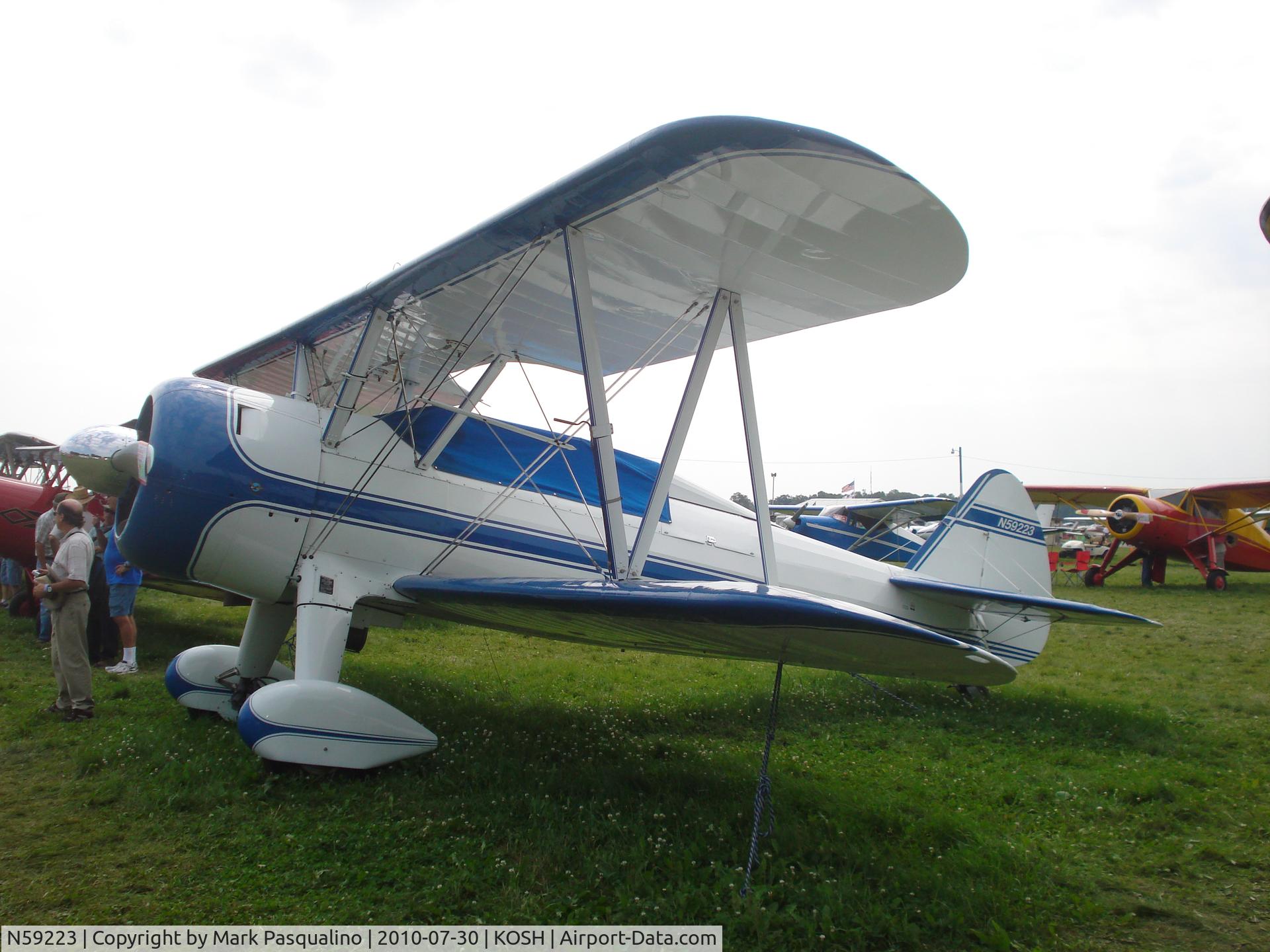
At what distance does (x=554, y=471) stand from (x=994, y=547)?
4.16 metres

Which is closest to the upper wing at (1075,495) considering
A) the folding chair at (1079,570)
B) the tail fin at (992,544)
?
the folding chair at (1079,570)

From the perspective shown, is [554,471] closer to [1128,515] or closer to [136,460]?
[136,460]

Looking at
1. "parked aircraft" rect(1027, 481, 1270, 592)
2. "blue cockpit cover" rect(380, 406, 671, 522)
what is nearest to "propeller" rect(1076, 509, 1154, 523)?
"parked aircraft" rect(1027, 481, 1270, 592)

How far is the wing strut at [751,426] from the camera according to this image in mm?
4648

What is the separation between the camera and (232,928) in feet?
8.25

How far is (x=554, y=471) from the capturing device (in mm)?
5492

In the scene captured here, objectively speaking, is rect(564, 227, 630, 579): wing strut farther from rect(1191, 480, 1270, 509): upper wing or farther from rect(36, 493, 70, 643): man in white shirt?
rect(1191, 480, 1270, 509): upper wing

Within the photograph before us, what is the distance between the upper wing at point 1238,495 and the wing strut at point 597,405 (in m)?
17.8

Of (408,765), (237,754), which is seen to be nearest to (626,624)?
(408,765)

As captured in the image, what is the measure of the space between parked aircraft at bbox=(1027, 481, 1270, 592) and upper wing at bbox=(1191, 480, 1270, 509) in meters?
0.01

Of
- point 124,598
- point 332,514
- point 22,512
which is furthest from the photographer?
point 22,512

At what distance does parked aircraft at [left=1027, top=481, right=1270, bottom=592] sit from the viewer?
16.2 meters

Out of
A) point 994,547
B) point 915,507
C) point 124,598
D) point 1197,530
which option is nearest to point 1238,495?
point 1197,530

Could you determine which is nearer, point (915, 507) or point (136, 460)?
point (136, 460)
